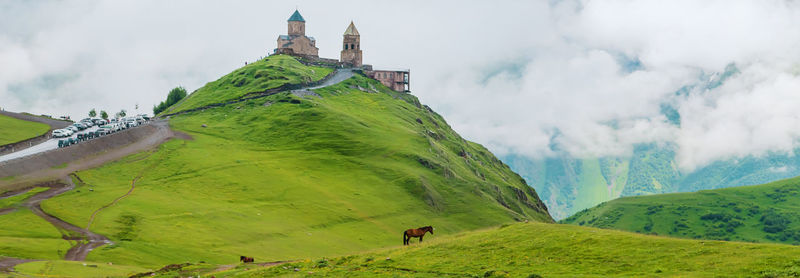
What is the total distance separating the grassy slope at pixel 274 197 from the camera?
101 metres

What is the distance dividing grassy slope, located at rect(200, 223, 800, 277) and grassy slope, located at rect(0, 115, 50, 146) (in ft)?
389

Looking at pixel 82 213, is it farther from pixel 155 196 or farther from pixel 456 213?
pixel 456 213

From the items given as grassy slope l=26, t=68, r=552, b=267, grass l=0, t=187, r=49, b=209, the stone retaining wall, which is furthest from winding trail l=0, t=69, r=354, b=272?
grassy slope l=26, t=68, r=552, b=267

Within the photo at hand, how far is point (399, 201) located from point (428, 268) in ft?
329

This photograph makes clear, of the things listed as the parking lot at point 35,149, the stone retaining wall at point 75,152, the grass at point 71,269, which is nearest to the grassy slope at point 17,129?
the parking lot at point 35,149

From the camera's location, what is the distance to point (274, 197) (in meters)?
139

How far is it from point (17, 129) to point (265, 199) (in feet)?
251

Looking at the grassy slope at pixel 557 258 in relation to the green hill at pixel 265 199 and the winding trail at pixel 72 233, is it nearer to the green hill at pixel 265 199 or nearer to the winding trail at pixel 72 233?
the winding trail at pixel 72 233

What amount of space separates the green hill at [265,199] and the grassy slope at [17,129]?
31048 millimetres

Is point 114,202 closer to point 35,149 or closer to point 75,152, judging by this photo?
point 75,152

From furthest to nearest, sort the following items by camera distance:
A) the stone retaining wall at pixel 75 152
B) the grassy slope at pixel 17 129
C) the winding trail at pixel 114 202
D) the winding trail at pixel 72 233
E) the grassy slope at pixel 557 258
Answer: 1. the grassy slope at pixel 17 129
2. the stone retaining wall at pixel 75 152
3. the winding trail at pixel 114 202
4. the winding trail at pixel 72 233
5. the grassy slope at pixel 557 258

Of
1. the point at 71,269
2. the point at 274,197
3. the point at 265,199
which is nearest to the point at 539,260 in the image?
the point at 71,269

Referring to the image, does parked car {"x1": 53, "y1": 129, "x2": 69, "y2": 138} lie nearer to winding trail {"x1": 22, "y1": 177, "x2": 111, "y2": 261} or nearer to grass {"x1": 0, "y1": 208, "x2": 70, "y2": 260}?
winding trail {"x1": 22, "y1": 177, "x2": 111, "y2": 261}

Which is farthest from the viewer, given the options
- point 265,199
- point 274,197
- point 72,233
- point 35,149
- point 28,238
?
point 35,149
